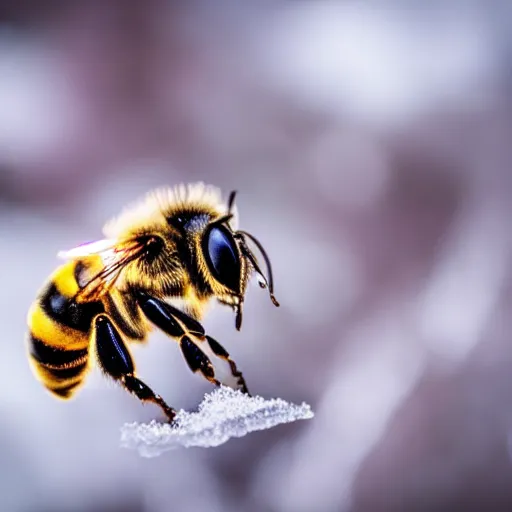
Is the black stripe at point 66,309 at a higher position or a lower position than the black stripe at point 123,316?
lower

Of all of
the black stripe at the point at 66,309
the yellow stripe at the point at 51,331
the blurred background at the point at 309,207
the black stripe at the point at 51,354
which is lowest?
the black stripe at the point at 51,354

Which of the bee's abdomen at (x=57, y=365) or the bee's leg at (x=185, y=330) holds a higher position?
the bee's leg at (x=185, y=330)

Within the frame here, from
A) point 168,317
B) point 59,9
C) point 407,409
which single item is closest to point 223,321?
point 168,317

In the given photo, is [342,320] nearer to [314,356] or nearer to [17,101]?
[314,356]


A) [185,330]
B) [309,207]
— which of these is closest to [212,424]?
[185,330]

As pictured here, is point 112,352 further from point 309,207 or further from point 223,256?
point 309,207

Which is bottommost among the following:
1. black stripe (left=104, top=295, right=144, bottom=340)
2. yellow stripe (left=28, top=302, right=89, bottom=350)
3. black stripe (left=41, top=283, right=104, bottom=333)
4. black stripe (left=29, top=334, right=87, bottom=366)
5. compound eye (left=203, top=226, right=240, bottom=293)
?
black stripe (left=29, top=334, right=87, bottom=366)

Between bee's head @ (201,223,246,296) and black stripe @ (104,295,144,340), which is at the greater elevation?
bee's head @ (201,223,246,296)
